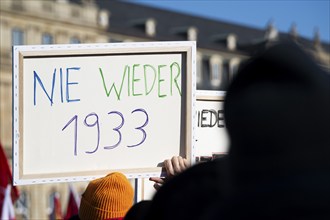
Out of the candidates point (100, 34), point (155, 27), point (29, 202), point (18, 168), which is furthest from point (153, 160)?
point (155, 27)

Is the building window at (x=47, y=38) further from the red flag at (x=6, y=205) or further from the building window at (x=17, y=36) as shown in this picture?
the red flag at (x=6, y=205)

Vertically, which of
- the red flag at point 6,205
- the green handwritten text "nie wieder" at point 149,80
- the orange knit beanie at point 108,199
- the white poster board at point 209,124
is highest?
the green handwritten text "nie wieder" at point 149,80

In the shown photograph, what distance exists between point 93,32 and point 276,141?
51.6m

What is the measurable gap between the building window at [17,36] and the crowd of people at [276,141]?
47.4m

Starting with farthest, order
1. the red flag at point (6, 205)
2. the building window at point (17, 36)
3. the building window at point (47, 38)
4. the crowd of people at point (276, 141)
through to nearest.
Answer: the building window at point (47, 38) < the building window at point (17, 36) < the red flag at point (6, 205) < the crowd of people at point (276, 141)

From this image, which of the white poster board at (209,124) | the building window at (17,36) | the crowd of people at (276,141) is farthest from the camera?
the building window at (17,36)

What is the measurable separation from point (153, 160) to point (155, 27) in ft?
180

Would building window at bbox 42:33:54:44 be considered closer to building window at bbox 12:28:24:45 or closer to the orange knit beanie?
building window at bbox 12:28:24:45

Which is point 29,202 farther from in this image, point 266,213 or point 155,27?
point 266,213

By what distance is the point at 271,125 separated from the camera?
955mm

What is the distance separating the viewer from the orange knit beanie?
2.65m

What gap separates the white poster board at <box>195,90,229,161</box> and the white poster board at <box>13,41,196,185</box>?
1.15ft

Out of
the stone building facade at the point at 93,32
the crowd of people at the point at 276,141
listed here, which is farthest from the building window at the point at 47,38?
the crowd of people at the point at 276,141

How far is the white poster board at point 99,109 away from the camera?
324 centimetres
